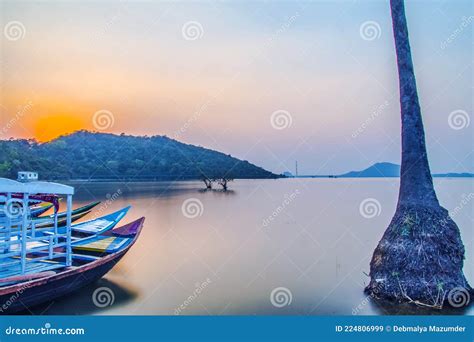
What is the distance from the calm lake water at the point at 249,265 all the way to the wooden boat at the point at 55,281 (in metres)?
0.17

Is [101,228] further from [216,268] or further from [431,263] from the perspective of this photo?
[431,263]

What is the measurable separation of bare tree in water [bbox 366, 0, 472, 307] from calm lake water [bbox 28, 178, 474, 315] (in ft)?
1.03

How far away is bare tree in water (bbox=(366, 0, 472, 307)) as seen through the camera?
15.1ft

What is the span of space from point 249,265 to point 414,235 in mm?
2885

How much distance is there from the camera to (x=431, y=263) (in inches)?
181

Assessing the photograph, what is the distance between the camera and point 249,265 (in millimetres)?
6914

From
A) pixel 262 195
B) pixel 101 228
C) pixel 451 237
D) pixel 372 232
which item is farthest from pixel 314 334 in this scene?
pixel 262 195

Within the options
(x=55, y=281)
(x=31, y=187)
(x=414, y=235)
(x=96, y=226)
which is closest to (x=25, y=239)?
(x=31, y=187)

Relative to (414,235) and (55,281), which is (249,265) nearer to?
(414,235)

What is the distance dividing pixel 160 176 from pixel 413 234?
7111 millimetres

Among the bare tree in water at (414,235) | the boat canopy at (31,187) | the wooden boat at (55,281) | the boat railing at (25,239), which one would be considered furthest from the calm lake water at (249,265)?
the boat canopy at (31,187)

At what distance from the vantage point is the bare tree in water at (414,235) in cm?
461

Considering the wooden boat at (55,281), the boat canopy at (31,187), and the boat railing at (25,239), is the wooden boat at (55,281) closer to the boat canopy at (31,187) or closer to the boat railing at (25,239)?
the boat railing at (25,239)

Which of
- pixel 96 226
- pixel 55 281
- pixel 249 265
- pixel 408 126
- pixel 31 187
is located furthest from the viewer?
pixel 249 265
